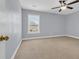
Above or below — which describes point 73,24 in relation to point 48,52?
above

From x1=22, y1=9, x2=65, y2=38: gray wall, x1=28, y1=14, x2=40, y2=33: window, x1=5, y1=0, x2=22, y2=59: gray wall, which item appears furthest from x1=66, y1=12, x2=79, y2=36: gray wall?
x1=5, y1=0, x2=22, y2=59: gray wall

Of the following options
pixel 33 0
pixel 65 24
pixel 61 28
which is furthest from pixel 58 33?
pixel 33 0

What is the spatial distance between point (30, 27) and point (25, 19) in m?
0.82

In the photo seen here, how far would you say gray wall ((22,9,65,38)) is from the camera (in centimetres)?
627

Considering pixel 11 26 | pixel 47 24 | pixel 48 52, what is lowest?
pixel 48 52

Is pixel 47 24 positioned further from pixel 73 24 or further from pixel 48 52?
pixel 48 52

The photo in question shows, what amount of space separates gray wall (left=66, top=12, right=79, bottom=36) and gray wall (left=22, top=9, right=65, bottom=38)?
0.57 meters

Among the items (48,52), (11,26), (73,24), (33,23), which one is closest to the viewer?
(11,26)

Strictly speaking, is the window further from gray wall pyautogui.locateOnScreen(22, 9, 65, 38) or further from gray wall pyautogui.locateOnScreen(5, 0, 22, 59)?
gray wall pyautogui.locateOnScreen(5, 0, 22, 59)

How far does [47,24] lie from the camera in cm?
738

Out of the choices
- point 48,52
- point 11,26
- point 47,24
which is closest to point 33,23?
point 47,24

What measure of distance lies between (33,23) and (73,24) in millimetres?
3943

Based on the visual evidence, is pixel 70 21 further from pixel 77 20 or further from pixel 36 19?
pixel 36 19

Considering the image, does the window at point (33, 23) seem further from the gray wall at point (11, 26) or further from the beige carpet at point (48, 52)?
the gray wall at point (11, 26)
